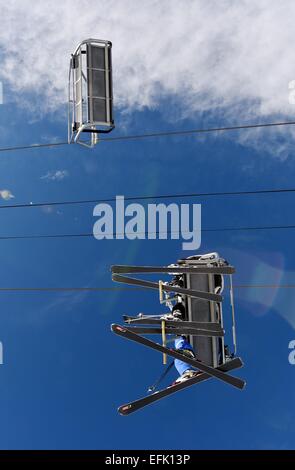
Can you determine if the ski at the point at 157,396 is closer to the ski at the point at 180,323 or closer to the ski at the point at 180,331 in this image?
the ski at the point at 180,331

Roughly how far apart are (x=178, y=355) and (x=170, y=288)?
130 centimetres

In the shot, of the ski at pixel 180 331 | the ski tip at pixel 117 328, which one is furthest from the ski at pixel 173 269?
the ski tip at pixel 117 328

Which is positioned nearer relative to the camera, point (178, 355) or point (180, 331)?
point (178, 355)

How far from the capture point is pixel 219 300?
11.0 meters

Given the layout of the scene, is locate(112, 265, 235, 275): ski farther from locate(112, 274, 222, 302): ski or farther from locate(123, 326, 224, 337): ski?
locate(123, 326, 224, 337): ski

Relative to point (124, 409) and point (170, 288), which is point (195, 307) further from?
point (124, 409)

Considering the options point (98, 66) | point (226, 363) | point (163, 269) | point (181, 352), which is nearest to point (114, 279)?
point (163, 269)

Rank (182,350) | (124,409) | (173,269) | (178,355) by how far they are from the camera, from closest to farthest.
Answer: (124,409), (178,355), (182,350), (173,269)

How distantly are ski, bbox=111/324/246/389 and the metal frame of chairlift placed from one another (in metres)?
0.02

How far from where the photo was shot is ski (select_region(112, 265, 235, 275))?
36.3ft

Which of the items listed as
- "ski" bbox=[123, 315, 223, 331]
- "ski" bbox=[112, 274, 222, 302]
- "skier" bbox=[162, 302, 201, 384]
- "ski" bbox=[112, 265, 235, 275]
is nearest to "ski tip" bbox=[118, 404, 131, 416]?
"skier" bbox=[162, 302, 201, 384]

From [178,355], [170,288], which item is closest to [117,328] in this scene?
[178,355]

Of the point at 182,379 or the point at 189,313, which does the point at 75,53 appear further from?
the point at 182,379

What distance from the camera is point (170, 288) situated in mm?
11172
